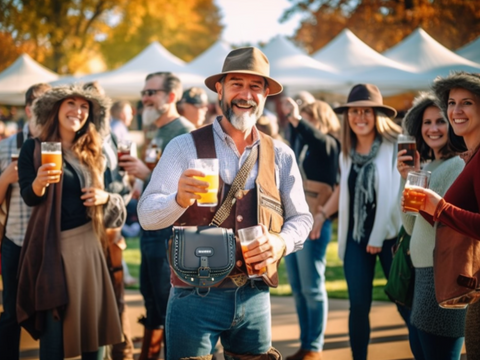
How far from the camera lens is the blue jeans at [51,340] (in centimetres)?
392

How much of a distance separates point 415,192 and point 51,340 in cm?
266

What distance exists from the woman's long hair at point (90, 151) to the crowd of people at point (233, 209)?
1 centimetres

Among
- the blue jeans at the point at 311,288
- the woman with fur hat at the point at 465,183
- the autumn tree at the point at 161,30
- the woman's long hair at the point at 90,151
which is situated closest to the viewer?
the woman with fur hat at the point at 465,183

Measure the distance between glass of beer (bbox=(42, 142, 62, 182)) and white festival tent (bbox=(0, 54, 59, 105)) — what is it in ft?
42.7

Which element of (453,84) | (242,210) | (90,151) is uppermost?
(453,84)

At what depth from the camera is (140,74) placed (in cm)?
1514

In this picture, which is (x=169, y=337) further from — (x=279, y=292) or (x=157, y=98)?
(x=279, y=292)

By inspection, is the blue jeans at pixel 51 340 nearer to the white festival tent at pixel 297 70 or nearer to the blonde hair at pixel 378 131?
the blonde hair at pixel 378 131

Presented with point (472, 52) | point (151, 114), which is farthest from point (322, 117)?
point (472, 52)

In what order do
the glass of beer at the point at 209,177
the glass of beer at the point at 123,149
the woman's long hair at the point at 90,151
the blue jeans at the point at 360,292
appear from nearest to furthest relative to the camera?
the glass of beer at the point at 209,177
the woman's long hair at the point at 90,151
the blue jeans at the point at 360,292
the glass of beer at the point at 123,149

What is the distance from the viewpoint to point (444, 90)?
3.58 m

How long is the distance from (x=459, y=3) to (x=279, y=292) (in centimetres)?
1715

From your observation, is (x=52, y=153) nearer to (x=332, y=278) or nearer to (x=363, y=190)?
(x=363, y=190)

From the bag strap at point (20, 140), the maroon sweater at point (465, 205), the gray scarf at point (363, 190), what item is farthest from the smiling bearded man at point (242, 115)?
the bag strap at point (20, 140)
